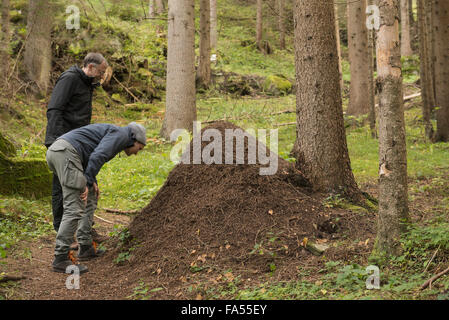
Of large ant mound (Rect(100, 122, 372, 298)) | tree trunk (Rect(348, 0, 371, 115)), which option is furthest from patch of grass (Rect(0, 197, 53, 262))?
tree trunk (Rect(348, 0, 371, 115))

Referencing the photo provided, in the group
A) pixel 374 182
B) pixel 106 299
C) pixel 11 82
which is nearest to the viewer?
pixel 106 299

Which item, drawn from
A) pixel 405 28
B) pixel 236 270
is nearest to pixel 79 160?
pixel 236 270

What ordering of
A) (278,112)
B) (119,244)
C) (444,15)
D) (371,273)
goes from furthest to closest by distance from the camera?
1. (278,112)
2. (444,15)
3. (119,244)
4. (371,273)

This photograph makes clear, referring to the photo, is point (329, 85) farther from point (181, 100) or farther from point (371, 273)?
point (181, 100)

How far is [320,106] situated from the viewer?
229 inches

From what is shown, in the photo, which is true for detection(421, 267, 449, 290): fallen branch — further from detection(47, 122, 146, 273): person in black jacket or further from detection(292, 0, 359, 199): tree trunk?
detection(47, 122, 146, 273): person in black jacket

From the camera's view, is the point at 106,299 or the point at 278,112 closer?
the point at 106,299

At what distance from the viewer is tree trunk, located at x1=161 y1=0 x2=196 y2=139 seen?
37.3 feet

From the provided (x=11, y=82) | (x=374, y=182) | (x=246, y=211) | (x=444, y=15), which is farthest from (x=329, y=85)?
(x=11, y=82)

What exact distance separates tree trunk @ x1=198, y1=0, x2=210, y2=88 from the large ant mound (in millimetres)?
12749

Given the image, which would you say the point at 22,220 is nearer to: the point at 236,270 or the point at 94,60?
the point at 94,60

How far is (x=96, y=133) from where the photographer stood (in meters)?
4.90

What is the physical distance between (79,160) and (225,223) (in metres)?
1.73

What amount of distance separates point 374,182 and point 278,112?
8.08m
